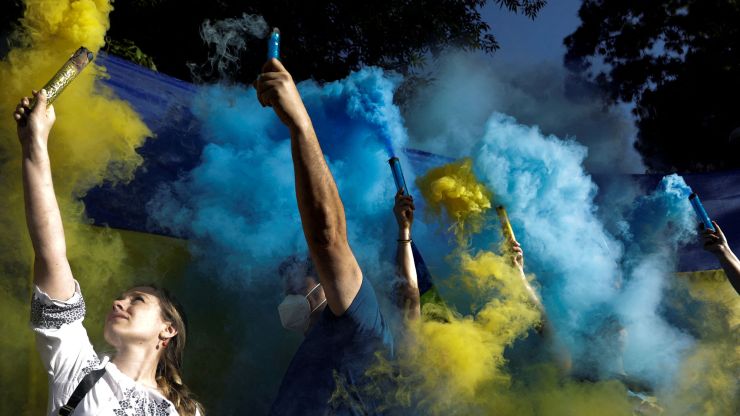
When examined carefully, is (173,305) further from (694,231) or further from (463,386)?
(694,231)

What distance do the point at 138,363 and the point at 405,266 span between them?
1010 millimetres

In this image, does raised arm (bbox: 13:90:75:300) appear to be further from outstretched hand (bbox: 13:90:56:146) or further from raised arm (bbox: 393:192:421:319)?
raised arm (bbox: 393:192:421:319)

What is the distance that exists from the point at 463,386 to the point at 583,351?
905 millimetres

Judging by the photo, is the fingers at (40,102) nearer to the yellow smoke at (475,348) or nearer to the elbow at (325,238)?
the elbow at (325,238)

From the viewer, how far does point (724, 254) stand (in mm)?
3256

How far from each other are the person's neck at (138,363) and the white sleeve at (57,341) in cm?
9

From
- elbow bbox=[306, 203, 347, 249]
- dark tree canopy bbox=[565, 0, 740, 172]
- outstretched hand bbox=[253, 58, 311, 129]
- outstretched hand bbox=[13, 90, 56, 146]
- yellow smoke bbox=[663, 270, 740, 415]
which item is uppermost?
dark tree canopy bbox=[565, 0, 740, 172]

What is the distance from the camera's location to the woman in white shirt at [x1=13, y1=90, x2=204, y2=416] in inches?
73.0

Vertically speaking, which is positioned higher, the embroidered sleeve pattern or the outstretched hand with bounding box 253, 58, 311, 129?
the outstretched hand with bounding box 253, 58, 311, 129

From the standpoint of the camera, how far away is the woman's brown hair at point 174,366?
2.06m

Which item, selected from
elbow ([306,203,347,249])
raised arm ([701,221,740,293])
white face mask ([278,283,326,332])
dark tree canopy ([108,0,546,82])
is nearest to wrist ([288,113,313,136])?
elbow ([306,203,347,249])

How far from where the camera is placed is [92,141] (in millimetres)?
2588

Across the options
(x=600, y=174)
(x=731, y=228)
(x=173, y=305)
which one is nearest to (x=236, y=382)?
(x=173, y=305)

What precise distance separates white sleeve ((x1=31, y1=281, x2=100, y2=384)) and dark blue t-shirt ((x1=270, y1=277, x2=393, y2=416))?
21.0 inches
